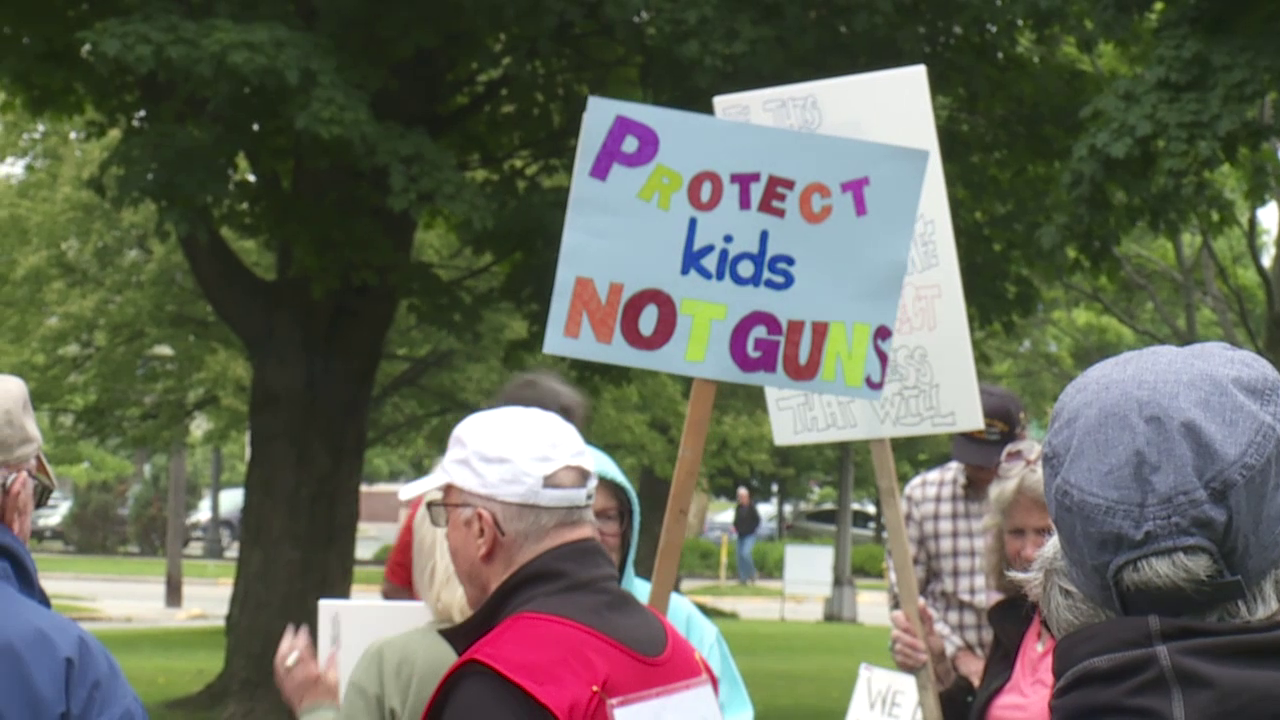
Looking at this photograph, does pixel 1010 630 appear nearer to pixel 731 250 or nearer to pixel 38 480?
pixel 731 250

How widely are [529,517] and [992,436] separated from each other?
2.93m

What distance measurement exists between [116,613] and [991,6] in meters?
16.3

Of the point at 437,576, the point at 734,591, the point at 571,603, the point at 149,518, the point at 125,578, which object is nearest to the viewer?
the point at 571,603

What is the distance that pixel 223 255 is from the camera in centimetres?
1421

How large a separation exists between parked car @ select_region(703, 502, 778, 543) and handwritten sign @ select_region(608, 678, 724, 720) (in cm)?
4704

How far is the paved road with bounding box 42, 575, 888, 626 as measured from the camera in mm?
24984

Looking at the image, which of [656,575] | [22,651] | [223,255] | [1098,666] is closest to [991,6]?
[223,255]

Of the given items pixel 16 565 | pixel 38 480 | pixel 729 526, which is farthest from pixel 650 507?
pixel 729 526

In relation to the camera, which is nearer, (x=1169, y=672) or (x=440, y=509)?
(x=1169, y=672)

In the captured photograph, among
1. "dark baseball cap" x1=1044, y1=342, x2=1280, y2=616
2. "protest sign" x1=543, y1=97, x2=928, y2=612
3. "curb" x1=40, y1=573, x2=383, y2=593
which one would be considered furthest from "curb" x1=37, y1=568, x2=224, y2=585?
"dark baseball cap" x1=1044, y1=342, x2=1280, y2=616

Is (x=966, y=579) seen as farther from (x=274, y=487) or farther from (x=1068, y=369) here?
(x=1068, y=369)

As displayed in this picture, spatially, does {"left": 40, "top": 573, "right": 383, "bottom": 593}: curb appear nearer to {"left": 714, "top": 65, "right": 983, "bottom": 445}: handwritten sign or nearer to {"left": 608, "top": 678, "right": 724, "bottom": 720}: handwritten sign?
{"left": 714, "top": 65, "right": 983, "bottom": 445}: handwritten sign

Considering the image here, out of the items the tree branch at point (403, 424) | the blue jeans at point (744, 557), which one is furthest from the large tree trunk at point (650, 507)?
the blue jeans at point (744, 557)

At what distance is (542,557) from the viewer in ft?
9.48
